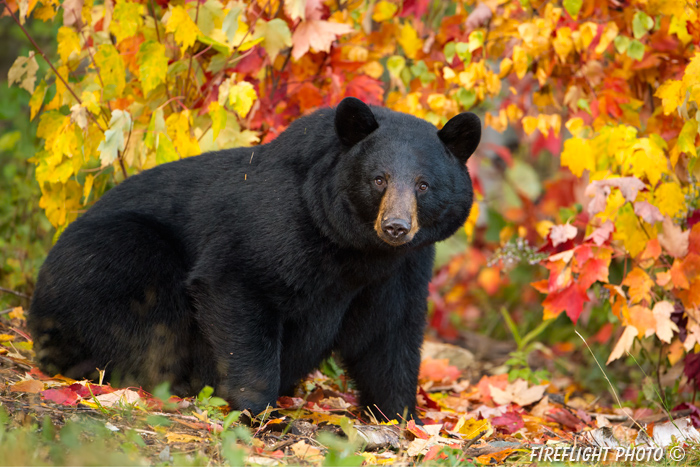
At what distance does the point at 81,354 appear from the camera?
12.3 feet

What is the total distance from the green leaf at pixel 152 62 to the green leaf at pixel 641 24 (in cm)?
278

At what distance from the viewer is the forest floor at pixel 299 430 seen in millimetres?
2543

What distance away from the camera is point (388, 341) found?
12.9ft

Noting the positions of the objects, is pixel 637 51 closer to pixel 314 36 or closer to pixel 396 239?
pixel 314 36

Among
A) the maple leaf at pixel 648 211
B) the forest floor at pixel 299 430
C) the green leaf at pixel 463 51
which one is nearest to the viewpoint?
the forest floor at pixel 299 430

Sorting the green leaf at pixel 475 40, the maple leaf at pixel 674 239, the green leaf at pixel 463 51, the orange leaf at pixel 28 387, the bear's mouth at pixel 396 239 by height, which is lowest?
the orange leaf at pixel 28 387

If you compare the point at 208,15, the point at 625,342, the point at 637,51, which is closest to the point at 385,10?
the point at 208,15

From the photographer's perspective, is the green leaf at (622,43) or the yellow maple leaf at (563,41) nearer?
the green leaf at (622,43)

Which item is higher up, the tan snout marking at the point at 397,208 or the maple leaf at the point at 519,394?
the tan snout marking at the point at 397,208

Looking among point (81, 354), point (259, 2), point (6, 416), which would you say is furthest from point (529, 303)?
point (6, 416)

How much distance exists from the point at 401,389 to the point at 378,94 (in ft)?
6.24

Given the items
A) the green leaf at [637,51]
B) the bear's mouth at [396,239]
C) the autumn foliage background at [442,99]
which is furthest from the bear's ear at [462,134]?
the green leaf at [637,51]

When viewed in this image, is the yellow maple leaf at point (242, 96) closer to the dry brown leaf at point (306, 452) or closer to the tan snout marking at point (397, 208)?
the tan snout marking at point (397, 208)

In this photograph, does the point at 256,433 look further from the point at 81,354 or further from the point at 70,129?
the point at 70,129
